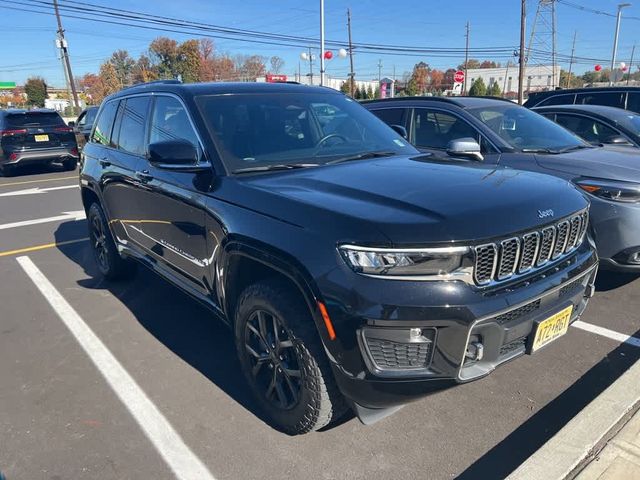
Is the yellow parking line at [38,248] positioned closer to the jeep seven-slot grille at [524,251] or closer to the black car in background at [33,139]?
the jeep seven-slot grille at [524,251]

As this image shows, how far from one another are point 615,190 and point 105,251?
15.5 feet

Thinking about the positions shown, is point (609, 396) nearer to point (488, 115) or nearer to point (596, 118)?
point (488, 115)

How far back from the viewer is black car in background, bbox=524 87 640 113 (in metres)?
9.16

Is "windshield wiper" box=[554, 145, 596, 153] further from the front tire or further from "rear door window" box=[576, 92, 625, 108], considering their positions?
"rear door window" box=[576, 92, 625, 108]

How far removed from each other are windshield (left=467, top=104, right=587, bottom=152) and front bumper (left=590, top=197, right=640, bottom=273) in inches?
47.7

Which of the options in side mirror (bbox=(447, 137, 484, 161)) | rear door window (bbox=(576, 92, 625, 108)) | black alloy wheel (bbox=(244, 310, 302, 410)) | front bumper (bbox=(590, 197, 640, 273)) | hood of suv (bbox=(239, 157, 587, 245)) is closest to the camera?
hood of suv (bbox=(239, 157, 587, 245))

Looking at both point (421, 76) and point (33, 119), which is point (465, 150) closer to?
point (33, 119)

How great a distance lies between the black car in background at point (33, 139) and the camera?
12.7 meters

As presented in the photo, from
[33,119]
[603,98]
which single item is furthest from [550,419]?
[33,119]

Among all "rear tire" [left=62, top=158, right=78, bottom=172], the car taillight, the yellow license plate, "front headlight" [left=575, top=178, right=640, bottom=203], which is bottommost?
"rear tire" [left=62, top=158, right=78, bottom=172]

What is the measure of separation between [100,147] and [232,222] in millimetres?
2811

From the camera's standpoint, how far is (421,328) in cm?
211

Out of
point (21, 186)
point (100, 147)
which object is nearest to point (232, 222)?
point (100, 147)

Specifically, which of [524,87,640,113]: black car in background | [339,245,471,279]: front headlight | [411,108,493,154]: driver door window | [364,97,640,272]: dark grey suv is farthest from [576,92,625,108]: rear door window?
[339,245,471,279]: front headlight
